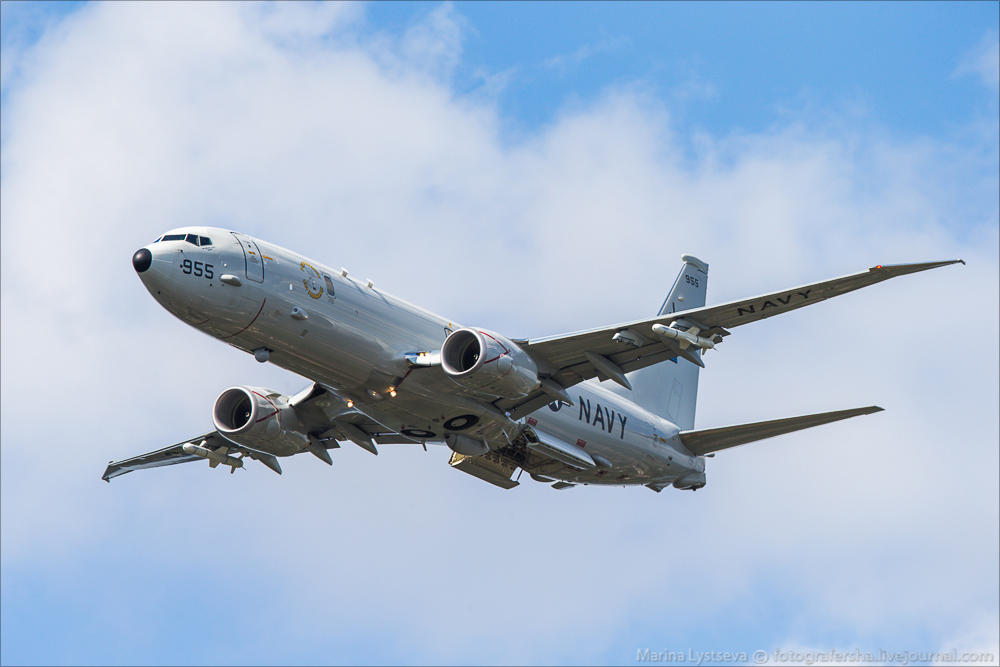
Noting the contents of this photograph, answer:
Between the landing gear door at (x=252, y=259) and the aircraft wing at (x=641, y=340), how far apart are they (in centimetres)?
823

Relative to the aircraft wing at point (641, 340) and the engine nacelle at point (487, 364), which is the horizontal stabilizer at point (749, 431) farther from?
the engine nacelle at point (487, 364)

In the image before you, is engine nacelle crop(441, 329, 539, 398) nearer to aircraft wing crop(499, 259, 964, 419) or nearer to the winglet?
aircraft wing crop(499, 259, 964, 419)

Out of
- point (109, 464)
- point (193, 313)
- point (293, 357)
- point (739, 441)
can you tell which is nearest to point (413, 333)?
point (293, 357)

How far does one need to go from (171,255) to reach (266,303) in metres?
2.92

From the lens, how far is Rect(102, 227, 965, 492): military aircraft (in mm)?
33031

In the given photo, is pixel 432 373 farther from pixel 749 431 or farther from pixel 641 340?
pixel 749 431

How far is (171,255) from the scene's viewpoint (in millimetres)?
32469

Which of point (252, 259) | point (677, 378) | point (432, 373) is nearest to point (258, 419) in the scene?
point (432, 373)

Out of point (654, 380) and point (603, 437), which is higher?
point (654, 380)

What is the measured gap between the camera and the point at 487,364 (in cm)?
3412

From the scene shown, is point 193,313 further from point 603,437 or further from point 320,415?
point 603,437

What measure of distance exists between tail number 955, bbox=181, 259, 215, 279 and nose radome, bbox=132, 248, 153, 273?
905 millimetres

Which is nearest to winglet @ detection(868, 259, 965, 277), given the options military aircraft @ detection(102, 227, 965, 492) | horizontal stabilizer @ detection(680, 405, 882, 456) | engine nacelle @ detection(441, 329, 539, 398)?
military aircraft @ detection(102, 227, 965, 492)

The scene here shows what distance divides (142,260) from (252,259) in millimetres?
3037
